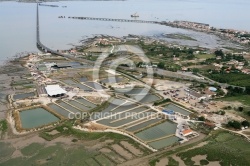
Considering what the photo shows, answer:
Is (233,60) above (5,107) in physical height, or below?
above

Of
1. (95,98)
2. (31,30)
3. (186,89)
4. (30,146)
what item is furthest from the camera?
(31,30)

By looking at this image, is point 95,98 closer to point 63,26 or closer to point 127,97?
point 127,97

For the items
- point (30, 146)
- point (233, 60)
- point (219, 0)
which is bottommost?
point (30, 146)

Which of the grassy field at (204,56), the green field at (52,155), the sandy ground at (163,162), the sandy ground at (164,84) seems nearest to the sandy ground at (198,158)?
the sandy ground at (163,162)

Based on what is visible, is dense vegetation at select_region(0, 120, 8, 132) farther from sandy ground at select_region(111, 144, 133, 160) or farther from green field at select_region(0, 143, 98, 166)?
sandy ground at select_region(111, 144, 133, 160)

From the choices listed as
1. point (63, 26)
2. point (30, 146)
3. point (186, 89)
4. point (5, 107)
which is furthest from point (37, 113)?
point (63, 26)
